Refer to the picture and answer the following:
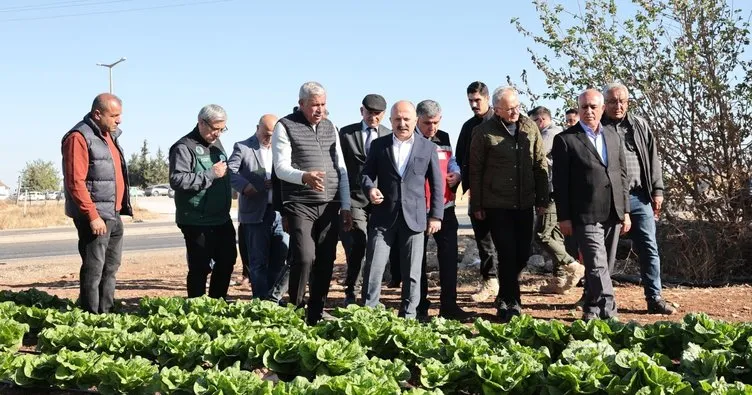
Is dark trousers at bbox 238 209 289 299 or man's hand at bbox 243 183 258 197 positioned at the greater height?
man's hand at bbox 243 183 258 197

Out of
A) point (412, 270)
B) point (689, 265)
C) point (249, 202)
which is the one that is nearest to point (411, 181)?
point (412, 270)

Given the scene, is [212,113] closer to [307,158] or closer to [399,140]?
[307,158]

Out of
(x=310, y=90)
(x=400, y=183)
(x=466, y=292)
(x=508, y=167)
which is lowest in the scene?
(x=466, y=292)

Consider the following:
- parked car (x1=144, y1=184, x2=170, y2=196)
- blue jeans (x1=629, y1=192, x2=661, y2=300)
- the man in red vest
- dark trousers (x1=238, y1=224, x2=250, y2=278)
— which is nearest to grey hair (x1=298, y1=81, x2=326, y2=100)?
the man in red vest

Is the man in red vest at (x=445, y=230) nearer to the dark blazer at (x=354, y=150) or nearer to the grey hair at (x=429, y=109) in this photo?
the grey hair at (x=429, y=109)

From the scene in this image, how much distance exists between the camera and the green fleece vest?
720 cm

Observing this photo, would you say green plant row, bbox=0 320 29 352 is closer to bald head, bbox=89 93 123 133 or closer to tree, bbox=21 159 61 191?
bald head, bbox=89 93 123 133

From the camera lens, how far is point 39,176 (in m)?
75.8

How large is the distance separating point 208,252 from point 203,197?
18.5 inches

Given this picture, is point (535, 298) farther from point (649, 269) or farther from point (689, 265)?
point (689, 265)

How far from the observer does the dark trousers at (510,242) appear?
23.4 feet

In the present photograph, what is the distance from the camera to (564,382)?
4.07 meters

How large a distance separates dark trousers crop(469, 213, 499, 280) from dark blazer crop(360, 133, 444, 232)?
81 cm

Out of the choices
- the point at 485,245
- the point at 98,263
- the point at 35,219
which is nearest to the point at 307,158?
the point at 98,263
